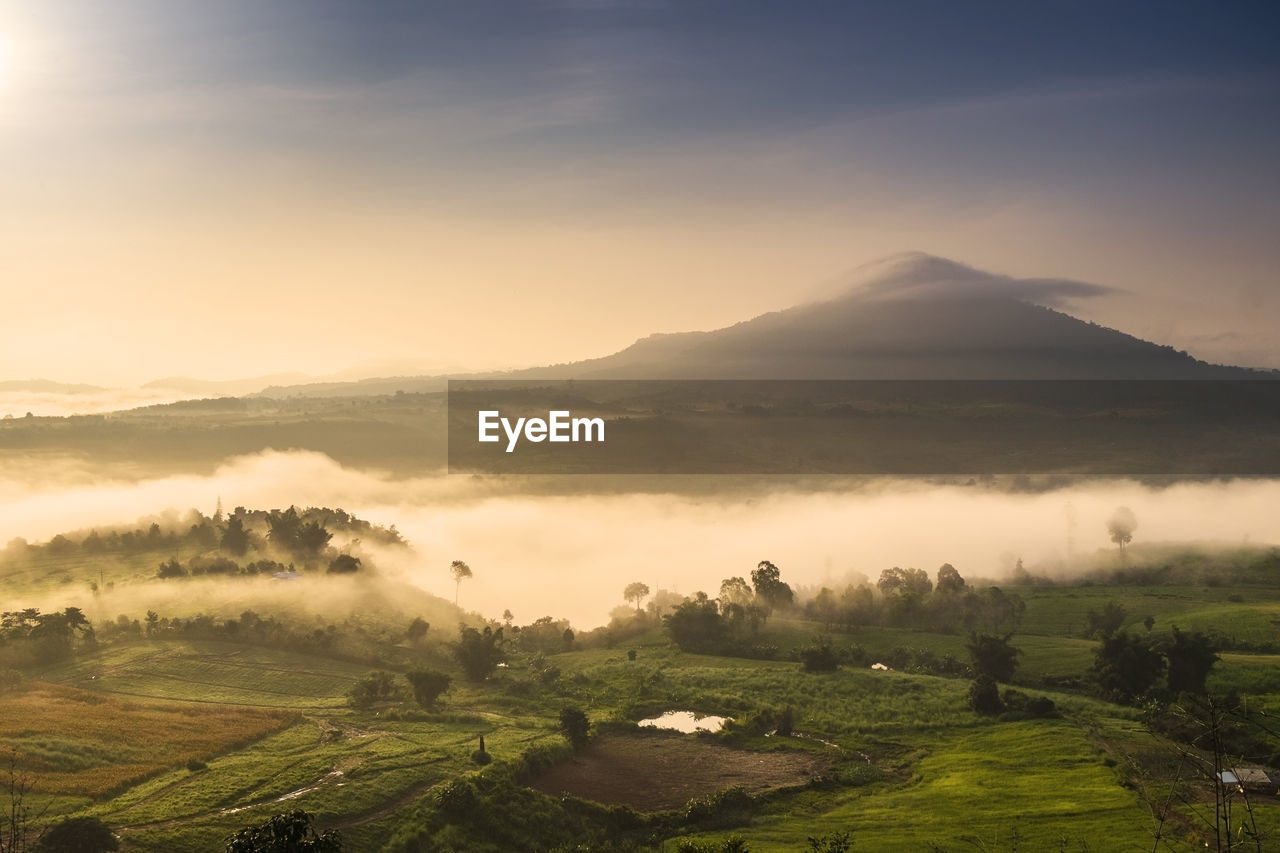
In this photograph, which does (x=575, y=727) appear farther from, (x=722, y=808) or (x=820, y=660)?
(x=820, y=660)

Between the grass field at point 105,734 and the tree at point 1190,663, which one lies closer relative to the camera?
the grass field at point 105,734

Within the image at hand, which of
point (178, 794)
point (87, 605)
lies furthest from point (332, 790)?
point (87, 605)

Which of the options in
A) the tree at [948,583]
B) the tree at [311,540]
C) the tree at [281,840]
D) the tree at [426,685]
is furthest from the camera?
the tree at [311,540]

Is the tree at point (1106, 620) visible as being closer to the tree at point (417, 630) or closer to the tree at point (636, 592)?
the tree at point (636, 592)

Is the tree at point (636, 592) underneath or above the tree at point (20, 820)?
underneath

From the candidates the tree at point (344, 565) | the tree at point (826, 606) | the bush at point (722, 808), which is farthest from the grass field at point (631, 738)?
the tree at point (344, 565)

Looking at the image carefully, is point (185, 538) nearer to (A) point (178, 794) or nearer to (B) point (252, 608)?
(B) point (252, 608)

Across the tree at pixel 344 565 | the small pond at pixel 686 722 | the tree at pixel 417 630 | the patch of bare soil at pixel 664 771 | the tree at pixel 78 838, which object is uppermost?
the tree at pixel 344 565

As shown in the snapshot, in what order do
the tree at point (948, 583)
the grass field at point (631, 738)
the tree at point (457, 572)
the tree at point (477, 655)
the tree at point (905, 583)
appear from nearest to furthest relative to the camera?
the grass field at point (631, 738) < the tree at point (477, 655) < the tree at point (948, 583) < the tree at point (905, 583) < the tree at point (457, 572)
